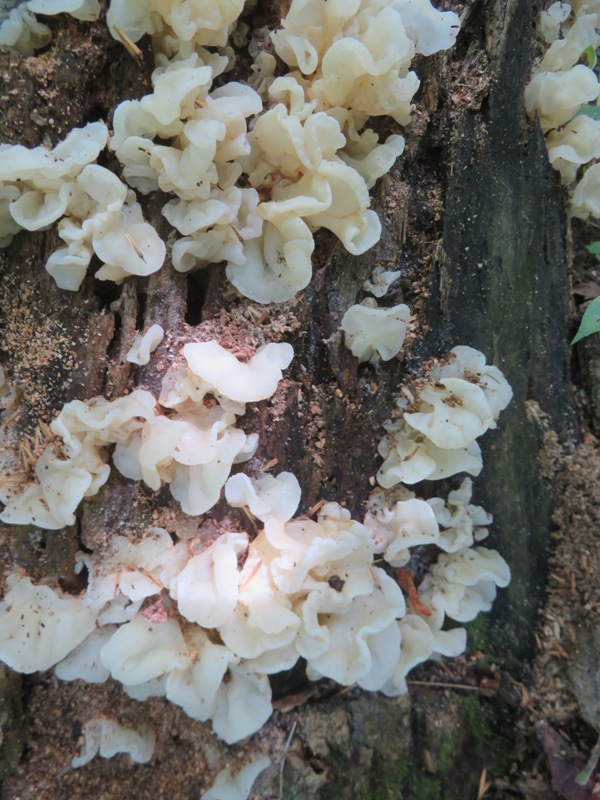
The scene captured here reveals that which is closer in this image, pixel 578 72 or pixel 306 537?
pixel 306 537

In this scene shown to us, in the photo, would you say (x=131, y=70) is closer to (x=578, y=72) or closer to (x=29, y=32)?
(x=29, y=32)

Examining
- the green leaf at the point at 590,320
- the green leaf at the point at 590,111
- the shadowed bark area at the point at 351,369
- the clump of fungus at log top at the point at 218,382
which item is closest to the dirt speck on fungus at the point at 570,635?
the shadowed bark area at the point at 351,369

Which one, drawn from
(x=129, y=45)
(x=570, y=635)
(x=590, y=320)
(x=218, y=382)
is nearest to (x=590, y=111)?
(x=590, y=320)

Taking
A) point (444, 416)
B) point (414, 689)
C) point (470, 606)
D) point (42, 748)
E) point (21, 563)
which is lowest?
point (42, 748)

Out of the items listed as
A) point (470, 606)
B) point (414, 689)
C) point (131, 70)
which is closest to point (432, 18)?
point (131, 70)

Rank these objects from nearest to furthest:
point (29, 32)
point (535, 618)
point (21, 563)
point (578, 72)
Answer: point (29, 32), point (21, 563), point (578, 72), point (535, 618)
